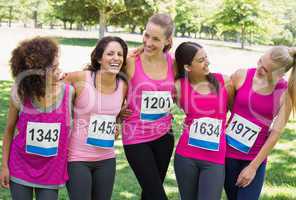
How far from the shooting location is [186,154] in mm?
3061

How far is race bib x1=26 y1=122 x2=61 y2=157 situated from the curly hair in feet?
0.67

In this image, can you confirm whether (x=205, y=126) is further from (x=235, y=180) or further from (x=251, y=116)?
(x=235, y=180)

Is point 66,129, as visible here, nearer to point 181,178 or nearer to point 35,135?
point 35,135

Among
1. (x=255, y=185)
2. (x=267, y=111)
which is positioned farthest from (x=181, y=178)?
(x=267, y=111)

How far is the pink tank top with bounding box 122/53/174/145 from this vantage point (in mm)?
3150

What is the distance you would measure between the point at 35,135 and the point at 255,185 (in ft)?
5.22

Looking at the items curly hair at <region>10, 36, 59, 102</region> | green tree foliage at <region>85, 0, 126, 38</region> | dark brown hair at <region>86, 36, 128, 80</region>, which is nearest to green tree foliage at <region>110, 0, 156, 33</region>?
green tree foliage at <region>85, 0, 126, 38</region>

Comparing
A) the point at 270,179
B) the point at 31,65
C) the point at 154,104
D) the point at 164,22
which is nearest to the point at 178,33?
the point at 270,179

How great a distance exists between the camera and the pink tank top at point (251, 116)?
2.98 m

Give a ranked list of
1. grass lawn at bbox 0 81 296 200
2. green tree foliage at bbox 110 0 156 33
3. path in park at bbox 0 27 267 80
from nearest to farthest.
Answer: grass lawn at bbox 0 81 296 200, path in park at bbox 0 27 267 80, green tree foliage at bbox 110 0 156 33

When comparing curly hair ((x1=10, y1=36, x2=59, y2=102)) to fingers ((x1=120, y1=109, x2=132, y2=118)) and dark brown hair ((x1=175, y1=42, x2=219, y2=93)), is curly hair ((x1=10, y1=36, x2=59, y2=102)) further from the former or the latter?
dark brown hair ((x1=175, y1=42, x2=219, y2=93))

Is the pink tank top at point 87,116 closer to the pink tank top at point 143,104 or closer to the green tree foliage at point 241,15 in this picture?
the pink tank top at point 143,104

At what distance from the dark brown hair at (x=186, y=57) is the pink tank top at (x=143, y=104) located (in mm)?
172

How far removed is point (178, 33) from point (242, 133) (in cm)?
7396
